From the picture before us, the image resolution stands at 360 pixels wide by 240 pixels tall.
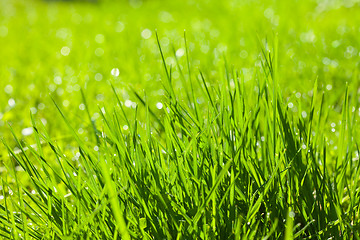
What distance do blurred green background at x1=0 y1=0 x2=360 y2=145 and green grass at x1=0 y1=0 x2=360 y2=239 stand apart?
0.02 meters

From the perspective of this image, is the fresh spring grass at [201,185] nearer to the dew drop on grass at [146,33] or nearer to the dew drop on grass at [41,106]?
the dew drop on grass at [41,106]

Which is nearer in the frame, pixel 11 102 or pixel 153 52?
pixel 11 102

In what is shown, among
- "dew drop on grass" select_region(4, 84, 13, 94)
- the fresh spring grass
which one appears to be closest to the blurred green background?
"dew drop on grass" select_region(4, 84, 13, 94)

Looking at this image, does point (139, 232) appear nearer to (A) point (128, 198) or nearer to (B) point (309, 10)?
(A) point (128, 198)

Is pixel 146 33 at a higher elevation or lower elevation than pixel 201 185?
higher

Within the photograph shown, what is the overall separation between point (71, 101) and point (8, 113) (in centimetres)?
35

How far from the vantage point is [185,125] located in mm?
1188

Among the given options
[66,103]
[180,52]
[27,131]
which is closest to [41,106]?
[66,103]

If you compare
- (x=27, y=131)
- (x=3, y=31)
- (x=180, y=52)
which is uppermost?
(x=3, y=31)

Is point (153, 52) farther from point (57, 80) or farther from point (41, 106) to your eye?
point (41, 106)

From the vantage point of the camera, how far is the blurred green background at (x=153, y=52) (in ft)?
7.84

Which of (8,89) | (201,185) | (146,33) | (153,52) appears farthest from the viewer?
(146,33)

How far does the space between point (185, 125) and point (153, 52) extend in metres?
2.42

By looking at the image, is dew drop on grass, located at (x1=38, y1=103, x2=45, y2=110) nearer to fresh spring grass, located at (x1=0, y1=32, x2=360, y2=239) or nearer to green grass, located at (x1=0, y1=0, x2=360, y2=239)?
green grass, located at (x1=0, y1=0, x2=360, y2=239)
